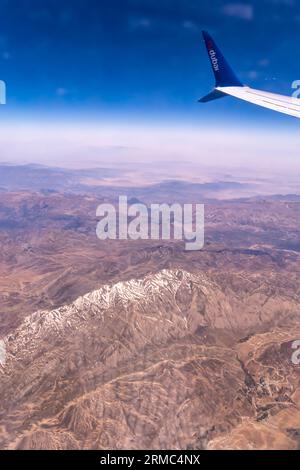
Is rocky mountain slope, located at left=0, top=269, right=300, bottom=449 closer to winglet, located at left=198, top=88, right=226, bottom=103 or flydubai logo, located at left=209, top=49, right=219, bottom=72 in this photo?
winglet, located at left=198, top=88, right=226, bottom=103

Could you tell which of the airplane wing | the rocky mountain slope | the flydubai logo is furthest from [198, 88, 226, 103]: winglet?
the rocky mountain slope

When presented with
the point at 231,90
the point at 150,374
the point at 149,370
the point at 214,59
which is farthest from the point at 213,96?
the point at 149,370

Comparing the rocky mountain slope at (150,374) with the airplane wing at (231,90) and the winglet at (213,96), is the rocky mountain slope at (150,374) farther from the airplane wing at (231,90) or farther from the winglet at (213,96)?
the winglet at (213,96)

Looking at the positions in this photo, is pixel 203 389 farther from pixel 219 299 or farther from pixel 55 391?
pixel 219 299

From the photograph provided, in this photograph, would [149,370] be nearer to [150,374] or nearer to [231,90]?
[150,374]
